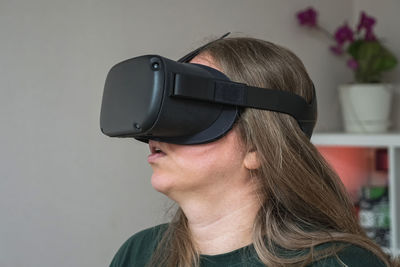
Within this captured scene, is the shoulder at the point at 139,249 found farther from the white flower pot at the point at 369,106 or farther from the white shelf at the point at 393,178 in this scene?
the white flower pot at the point at 369,106

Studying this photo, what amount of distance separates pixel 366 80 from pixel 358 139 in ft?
0.94

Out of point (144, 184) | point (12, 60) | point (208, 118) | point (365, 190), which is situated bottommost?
point (365, 190)

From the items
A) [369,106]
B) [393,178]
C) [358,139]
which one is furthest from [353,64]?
[393,178]

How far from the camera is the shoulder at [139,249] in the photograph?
1.22 metres

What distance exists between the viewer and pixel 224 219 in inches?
41.6

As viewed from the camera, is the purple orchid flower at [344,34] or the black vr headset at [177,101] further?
the purple orchid flower at [344,34]

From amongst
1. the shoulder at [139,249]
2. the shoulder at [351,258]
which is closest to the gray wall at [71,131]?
the shoulder at [139,249]

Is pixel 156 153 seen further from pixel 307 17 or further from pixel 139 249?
pixel 307 17

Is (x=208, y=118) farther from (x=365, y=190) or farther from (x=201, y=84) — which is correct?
(x=365, y=190)

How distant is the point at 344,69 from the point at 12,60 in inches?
61.7

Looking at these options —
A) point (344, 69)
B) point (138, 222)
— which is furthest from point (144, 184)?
point (344, 69)

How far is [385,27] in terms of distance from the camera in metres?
2.50

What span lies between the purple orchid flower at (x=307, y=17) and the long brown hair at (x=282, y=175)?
1275mm

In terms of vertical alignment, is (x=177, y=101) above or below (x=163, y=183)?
above
